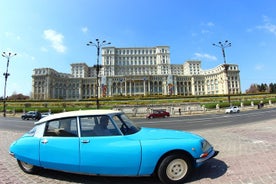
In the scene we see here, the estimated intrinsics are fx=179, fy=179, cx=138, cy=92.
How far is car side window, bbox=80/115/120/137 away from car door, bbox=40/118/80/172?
20 cm

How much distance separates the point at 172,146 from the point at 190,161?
0.55 m

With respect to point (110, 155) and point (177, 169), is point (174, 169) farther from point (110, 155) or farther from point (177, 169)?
point (110, 155)

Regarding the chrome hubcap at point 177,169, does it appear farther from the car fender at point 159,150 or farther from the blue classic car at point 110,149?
the car fender at point 159,150

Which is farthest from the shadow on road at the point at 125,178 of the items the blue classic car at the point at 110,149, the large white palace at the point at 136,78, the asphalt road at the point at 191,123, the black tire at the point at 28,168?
the large white palace at the point at 136,78

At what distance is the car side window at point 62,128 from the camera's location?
12.9 ft

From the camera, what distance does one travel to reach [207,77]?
139 meters

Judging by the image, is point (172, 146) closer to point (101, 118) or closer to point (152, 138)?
point (152, 138)

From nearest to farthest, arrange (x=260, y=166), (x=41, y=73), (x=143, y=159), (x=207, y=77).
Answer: (x=143, y=159), (x=260, y=166), (x=41, y=73), (x=207, y=77)

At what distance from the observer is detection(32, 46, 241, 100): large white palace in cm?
12569

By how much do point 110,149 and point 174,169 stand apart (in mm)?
1403

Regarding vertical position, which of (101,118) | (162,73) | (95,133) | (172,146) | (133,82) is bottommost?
(172,146)

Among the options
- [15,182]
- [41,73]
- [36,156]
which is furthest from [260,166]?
[41,73]

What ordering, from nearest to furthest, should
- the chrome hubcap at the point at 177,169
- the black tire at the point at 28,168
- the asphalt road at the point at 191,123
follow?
the chrome hubcap at the point at 177,169 < the black tire at the point at 28,168 < the asphalt road at the point at 191,123

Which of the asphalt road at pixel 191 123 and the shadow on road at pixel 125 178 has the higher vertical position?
the shadow on road at pixel 125 178
